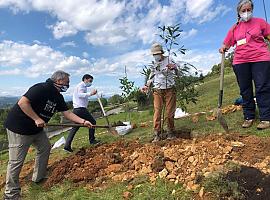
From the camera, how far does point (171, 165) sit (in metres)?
4.63

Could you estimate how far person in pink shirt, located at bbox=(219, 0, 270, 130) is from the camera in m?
→ 5.81

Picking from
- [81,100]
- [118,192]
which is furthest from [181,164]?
[81,100]

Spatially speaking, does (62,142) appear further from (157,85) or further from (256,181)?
(256,181)

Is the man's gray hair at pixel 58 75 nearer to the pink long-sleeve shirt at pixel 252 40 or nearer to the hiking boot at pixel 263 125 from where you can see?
the pink long-sleeve shirt at pixel 252 40

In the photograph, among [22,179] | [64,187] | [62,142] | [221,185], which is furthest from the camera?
[62,142]

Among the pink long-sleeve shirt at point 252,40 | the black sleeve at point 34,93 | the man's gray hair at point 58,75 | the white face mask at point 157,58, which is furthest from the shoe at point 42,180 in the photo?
the pink long-sleeve shirt at point 252,40

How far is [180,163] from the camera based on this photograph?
182 inches

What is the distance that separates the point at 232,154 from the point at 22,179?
12.9 ft

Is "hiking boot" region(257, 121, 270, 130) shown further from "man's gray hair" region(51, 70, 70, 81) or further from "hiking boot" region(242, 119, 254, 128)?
"man's gray hair" region(51, 70, 70, 81)

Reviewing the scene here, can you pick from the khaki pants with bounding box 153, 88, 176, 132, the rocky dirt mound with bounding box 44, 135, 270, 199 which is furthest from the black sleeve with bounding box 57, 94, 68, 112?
the khaki pants with bounding box 153, 88, 176, 132

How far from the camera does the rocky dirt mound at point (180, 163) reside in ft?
12.9

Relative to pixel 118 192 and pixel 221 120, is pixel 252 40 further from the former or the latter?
pixel 118 192

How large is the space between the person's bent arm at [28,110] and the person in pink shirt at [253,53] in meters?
3.59

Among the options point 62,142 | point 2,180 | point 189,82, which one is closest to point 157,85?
point 189,82
